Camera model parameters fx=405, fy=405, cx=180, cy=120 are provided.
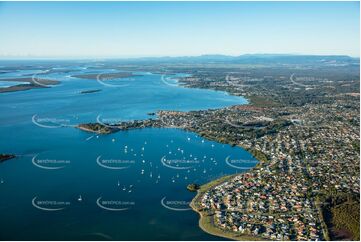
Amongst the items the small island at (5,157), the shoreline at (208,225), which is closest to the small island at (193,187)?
the shoreline at (208,225)

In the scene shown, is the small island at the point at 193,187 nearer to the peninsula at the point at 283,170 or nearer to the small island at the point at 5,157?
the peninsula at the point at 283,170

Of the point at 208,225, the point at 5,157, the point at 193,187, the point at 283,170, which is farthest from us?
the point at 5,157

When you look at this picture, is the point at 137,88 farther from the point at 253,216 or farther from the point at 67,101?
the point at 253,216

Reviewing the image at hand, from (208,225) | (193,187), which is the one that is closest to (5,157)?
(193,187)

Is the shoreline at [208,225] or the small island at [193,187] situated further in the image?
the small island at [193,187]

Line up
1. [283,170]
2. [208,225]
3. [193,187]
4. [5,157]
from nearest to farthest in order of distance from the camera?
1. [208,225]
2. [193,187]
3. [283,170]
4. [5,157]

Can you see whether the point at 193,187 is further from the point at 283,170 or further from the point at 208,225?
the point at 283,170

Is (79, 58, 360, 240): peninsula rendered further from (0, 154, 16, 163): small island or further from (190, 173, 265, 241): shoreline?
(0, 154, 16, 163): small island

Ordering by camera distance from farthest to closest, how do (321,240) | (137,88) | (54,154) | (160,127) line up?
(137,88), (160,127), (54,154), (321,240)

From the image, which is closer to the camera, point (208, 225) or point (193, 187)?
point (208, 225)

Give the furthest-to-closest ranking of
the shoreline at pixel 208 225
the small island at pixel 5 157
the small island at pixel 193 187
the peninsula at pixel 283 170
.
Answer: the small island at pixel 5 157
the small island at pixel 193 187
the peninsula at pixel 283 170
the shoreline at pixel 208 225

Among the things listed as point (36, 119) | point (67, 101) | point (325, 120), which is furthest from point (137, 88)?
point (325, 120)
